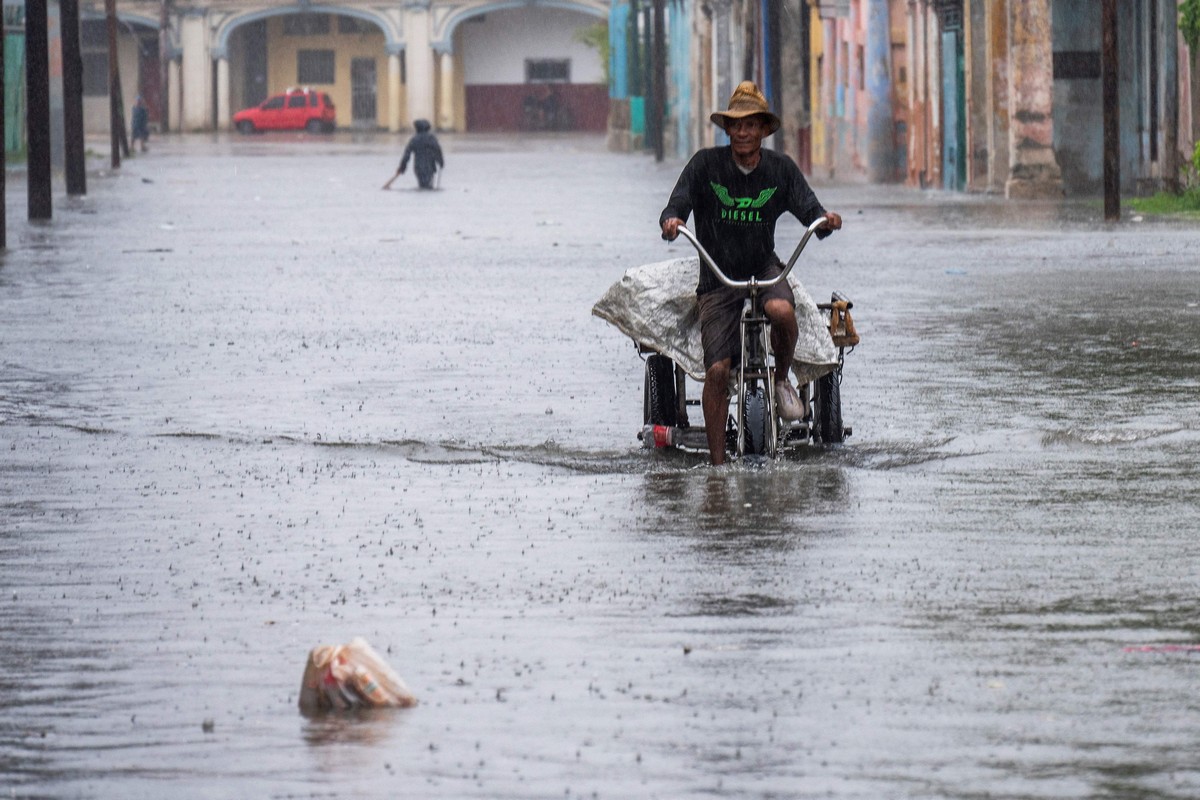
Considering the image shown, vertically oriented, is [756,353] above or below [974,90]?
below

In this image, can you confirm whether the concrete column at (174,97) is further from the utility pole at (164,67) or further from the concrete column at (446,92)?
the concrete column at (446,92)

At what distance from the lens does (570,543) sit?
816 cm

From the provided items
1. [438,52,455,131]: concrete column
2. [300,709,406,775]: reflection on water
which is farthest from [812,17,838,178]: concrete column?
[438,52,455,131]: concrete column

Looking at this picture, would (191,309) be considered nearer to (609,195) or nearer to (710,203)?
(710,203)

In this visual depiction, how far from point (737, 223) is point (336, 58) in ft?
281

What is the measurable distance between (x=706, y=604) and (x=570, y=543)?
46.8 inches

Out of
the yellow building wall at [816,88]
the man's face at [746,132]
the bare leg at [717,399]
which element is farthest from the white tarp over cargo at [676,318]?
the yellow building wall at [816,88]

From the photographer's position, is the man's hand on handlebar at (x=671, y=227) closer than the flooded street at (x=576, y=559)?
No

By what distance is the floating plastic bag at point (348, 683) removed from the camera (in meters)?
5.84

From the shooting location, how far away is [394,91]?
298ft

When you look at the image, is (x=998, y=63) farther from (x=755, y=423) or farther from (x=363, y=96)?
(x=363, y=96)

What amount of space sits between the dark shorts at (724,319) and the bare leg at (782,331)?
5cm

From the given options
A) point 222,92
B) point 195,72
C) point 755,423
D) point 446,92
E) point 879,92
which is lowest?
point 755,423

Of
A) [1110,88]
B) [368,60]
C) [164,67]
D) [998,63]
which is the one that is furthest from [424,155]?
[368,60]
